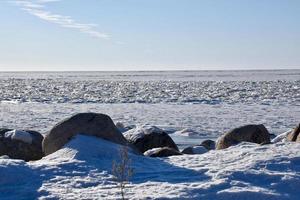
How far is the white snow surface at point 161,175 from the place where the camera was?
5.66 meters

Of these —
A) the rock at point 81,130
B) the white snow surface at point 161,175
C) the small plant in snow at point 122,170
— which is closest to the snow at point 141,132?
the rock at point 81,130

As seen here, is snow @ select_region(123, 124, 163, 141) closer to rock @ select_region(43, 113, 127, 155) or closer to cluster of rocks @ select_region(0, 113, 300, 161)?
cluster of rocks @ select_region(0, 113, 300, 161)

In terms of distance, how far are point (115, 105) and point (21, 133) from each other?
555 inches

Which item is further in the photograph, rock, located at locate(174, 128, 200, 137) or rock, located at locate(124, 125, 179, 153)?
rock, located at locate(174, 128, 200, 137)

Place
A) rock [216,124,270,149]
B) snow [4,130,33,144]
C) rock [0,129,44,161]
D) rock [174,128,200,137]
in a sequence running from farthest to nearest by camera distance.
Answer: rock [174,128,200,137] → rock [216,124,270,149] → snow [4,130,33,144] → rock [0,129,44,161]

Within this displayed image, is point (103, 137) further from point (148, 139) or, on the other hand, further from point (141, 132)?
point (141, 132)

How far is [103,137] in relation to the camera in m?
8.02

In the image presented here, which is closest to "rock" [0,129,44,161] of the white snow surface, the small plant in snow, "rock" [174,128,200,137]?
the white snow surface

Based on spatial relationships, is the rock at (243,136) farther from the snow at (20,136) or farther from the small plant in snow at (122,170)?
the small plant in snow at (122,170)

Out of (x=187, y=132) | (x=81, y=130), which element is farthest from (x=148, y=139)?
(x=187, y=132)

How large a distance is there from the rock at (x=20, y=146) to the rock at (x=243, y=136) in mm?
3315

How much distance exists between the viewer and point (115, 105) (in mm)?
24328

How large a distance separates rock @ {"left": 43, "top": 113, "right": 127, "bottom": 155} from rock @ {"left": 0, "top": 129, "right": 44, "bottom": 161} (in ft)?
5.75

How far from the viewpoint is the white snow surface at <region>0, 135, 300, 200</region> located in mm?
5660
